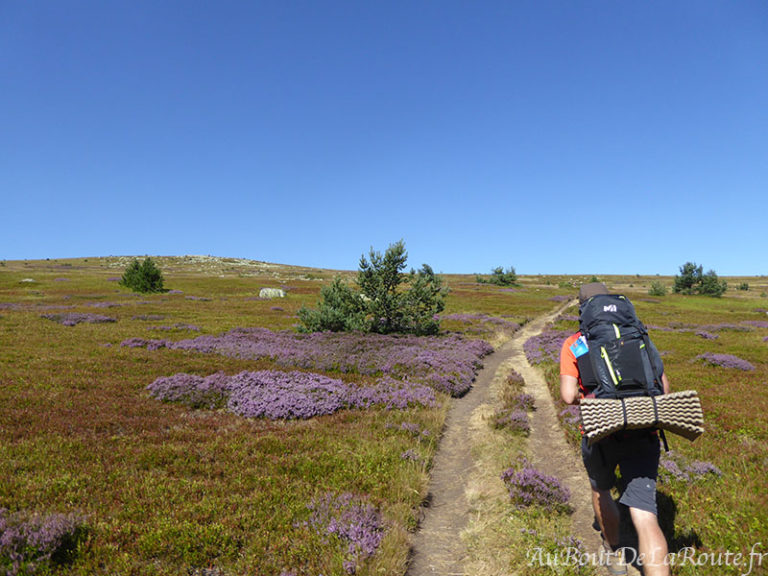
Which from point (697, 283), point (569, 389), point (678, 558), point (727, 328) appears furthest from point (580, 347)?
point (697, 283)

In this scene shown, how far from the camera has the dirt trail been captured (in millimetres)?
5590

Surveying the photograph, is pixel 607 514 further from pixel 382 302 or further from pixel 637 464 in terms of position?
pixel 382 302

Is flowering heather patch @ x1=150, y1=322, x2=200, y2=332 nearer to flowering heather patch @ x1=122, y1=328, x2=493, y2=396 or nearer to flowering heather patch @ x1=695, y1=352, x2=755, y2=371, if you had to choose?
flowering heather patch @ x1=122, y1=328, x2=493, y2=396

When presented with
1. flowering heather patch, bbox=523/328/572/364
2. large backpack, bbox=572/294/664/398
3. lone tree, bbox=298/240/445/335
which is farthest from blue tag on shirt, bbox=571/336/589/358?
lone tree, bbox=298/240/445/335

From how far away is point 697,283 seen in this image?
8188cm

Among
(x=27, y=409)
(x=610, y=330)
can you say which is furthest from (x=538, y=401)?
(x=27, y=409)

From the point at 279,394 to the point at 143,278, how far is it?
54.3 meters

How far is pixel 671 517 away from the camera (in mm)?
6047

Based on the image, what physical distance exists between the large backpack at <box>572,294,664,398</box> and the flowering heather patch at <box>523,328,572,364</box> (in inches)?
629

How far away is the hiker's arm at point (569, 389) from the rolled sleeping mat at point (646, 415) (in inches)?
24.6

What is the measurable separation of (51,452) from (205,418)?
11.0 ft

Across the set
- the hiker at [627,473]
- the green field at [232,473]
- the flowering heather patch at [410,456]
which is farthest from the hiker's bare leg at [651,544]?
the flowering heather patch at [410,456]

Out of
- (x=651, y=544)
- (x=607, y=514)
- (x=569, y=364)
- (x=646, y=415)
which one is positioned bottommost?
(x=607, y=514)

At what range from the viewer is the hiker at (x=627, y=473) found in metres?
3.94
